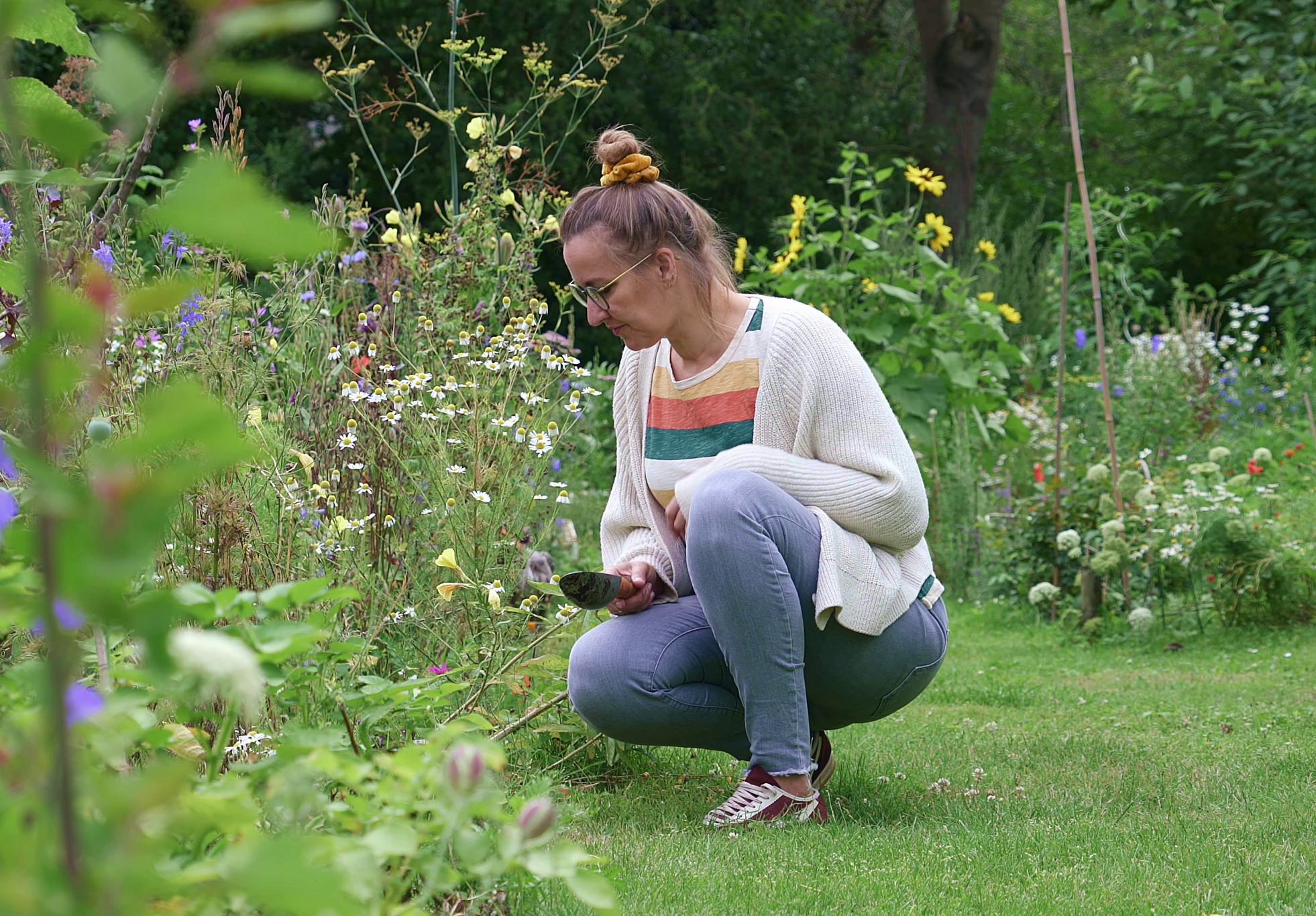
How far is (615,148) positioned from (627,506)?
0.74 meters

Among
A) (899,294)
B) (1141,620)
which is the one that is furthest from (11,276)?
(899,294)

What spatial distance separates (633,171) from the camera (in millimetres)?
2594

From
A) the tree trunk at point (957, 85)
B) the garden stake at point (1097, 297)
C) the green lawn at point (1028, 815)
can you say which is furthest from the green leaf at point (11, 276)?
the tree trunk at point (957, 85)

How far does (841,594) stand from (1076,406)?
5365 millimetres

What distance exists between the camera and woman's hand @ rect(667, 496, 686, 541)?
254cm

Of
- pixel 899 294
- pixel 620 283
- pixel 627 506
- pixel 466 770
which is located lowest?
pixel 627 506

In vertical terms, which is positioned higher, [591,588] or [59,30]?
[59,30]

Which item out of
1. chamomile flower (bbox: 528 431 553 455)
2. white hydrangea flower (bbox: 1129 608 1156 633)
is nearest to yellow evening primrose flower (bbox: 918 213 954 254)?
white hydrangea flower (bbox: 1129 608 1156 633)

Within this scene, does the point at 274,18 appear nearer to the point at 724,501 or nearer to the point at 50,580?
the point at 50,580

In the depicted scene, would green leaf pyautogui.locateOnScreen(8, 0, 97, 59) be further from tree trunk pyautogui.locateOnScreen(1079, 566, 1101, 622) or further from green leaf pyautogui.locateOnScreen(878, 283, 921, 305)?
green leaf pyautogui.locateOnScreen(878, 283, 921, 305)

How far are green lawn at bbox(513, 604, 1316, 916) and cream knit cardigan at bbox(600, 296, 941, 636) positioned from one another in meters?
0.41

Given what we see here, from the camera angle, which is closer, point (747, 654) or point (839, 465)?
point (747, 654)

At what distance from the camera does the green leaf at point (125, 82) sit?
56 cm

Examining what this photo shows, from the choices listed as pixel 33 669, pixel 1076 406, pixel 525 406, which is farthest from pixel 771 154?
pixel 33 669
